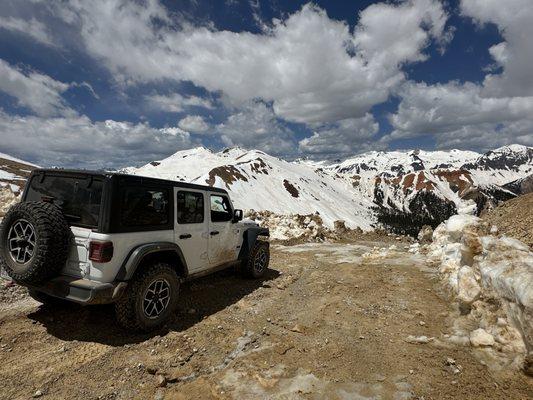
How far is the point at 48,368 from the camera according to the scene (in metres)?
5.16

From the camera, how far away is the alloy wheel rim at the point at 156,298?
6256 mm

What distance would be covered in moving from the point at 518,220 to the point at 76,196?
12.8 meters

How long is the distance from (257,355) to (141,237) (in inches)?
114

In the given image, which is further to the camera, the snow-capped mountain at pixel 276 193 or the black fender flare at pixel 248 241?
the snow-capped mountain at pixel 276 193

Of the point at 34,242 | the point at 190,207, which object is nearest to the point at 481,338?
the point at 190,207

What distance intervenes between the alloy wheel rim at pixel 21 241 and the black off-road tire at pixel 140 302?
5.39 ft

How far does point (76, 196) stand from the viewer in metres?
5.94

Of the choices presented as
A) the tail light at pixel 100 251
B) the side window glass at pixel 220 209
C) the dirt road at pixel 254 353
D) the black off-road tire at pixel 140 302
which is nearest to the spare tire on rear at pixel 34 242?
the tail light at pixel 100 251

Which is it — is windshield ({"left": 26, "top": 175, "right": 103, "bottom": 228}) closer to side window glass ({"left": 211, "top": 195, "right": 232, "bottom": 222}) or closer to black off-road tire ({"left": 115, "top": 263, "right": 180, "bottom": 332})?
black off-road tire ({"left": 115, "top": 263, "right": 180, "bottom": 332})

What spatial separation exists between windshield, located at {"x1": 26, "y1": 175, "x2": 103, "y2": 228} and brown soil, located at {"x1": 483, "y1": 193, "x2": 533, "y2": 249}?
31.7ft

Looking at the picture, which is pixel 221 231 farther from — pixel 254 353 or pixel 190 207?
pixel 254 353

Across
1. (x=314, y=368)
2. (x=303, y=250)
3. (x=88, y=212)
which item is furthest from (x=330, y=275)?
(x=88, y=212)

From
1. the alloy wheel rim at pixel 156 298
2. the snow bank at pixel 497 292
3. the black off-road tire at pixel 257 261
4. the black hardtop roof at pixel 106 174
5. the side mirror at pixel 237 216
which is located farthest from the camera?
the black off-road tire at pixel 257 261

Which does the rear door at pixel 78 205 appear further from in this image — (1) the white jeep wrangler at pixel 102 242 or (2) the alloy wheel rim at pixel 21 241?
(2) the alloy wheel rim at pixel 21 241
